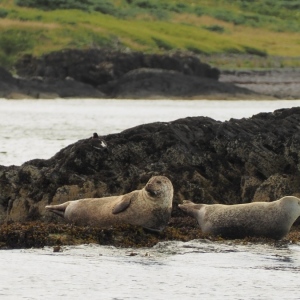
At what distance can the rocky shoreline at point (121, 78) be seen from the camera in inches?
2943

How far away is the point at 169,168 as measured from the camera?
17.3m

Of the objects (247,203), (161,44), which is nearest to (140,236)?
(247,203)

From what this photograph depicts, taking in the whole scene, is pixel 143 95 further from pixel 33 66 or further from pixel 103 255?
pixel 103 255

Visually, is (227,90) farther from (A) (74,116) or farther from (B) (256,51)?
(A) (74,116)

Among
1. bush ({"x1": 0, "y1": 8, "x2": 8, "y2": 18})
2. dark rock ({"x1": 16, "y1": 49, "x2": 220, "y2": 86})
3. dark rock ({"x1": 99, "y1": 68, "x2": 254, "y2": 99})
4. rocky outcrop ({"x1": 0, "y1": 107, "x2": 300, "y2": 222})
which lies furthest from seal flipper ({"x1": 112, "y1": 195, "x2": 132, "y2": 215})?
bush ({"x1": 0, "y1": 8, "x2": 8, "y2": 18})

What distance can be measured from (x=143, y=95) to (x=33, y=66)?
7.18m

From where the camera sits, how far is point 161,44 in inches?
3531

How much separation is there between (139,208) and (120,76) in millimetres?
63095

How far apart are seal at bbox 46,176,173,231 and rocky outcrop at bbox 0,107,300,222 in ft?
4.11

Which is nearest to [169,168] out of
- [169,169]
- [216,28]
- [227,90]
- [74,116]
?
[169,169]

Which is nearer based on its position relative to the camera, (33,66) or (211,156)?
(211,156)

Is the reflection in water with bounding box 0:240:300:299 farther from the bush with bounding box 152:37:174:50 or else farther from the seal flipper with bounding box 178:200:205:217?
the bush with bounding box 152:37:174:50

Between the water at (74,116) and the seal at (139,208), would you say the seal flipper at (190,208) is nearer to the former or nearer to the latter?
the seal at (139,208)

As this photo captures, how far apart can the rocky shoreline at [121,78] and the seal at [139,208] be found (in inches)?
2237
